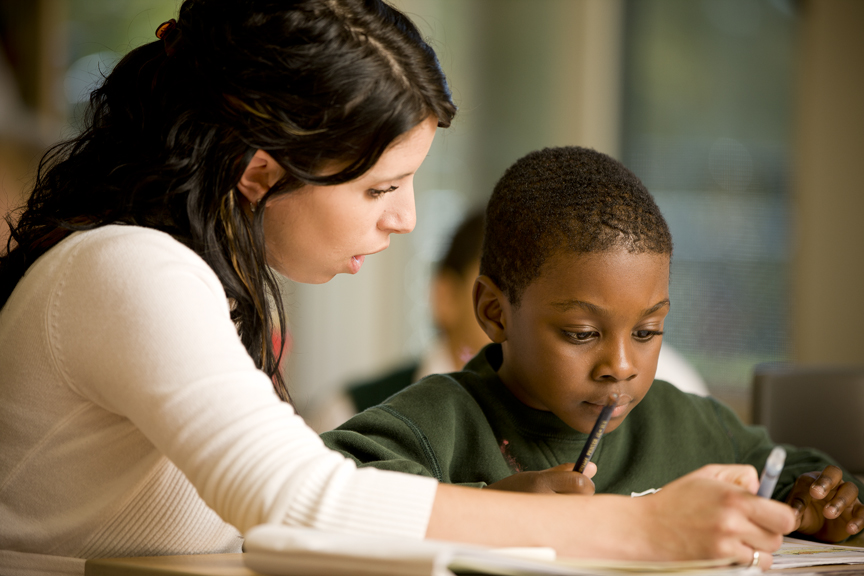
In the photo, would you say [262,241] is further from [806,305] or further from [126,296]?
[806,305]

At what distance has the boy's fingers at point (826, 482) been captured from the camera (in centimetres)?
93

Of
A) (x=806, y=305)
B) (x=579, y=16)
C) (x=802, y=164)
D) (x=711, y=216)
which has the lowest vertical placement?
(x=806, y=305)

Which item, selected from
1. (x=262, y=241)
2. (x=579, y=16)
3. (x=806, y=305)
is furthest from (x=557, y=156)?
(x=579, y=16)

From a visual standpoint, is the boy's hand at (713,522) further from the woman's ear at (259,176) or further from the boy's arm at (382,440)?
the woman's ear at (259,176)

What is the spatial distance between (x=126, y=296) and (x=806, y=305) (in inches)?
97.2

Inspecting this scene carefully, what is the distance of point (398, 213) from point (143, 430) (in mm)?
398

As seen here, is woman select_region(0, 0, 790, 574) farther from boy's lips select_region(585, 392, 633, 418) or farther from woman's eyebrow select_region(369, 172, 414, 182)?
boy's lips select_region(585, 392, 633, 418)

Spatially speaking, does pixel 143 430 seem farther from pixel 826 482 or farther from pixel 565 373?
pixel 826 482

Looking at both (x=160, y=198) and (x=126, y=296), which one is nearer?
(x=126, y=296)

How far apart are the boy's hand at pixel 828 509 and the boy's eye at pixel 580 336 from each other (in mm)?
306

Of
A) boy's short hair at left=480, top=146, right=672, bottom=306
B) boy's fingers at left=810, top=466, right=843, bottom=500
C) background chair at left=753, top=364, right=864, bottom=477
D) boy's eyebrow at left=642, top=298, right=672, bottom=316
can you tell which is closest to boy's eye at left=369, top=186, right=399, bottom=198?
boy's short hair at left=480, top=146, right=672, bottom=306

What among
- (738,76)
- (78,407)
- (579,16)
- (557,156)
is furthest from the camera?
(579,16)

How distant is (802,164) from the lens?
A: 105 inches

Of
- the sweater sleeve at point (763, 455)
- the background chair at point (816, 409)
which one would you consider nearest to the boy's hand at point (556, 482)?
the sweater sleeve at point (763, 455)
